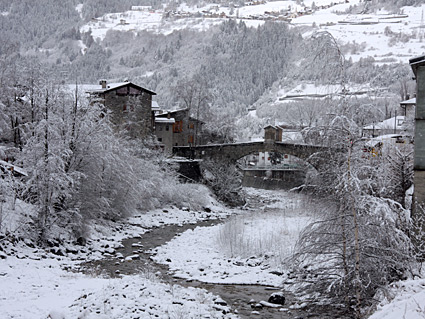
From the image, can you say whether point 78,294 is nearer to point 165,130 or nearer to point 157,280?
point 157,280

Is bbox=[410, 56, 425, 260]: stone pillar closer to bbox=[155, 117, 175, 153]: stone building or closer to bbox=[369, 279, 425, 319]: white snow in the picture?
bbox=[369, 279, 425, 319]: white snow

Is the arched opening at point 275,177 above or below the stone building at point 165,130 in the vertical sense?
below

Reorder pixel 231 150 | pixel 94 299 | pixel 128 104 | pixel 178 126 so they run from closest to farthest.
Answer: pixel 94 299 → pixel 128 104 → pixel 231 150 → pixel 178 126

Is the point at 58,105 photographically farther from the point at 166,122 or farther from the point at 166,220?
the point at 166,122

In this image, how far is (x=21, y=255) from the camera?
17.2 m

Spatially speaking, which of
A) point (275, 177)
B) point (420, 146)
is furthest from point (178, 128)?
point (420, 146)

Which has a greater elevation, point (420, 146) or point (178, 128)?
point (420, 146)

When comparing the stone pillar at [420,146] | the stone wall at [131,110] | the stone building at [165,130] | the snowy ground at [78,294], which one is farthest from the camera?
the stone building at [165,130]

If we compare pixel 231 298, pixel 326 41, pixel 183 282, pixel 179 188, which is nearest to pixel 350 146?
pixel 326 41

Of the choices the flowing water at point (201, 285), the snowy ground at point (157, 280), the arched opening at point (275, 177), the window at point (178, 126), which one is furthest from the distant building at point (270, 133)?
the flowing water at point (201, 285)

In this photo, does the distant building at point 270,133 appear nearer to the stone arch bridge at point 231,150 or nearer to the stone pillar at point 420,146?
the stone arch bridge at point 231,150

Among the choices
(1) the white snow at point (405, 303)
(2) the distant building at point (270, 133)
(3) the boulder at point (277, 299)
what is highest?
(2) the distant building at point (270, 133)

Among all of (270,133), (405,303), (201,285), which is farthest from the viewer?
(270,133)

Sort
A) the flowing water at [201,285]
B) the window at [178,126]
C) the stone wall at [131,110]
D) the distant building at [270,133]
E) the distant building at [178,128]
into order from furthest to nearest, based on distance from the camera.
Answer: the window at [178,126], the distant building at [178,128], the distant building at [270,133], the stone wall at [131,110], the flowing water at [201,285]
